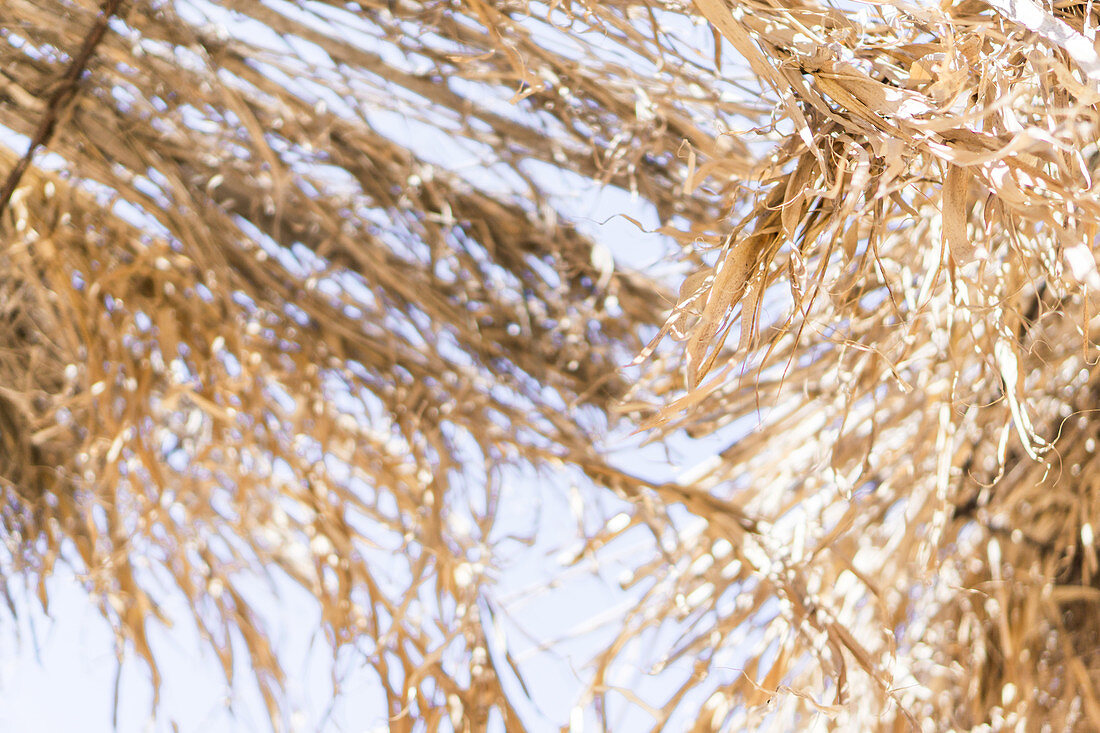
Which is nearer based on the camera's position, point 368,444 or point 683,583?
point 683,583

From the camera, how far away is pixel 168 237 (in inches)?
31.4

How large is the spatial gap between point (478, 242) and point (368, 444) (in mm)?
244

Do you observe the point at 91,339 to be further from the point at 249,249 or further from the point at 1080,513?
the point at 1080,513

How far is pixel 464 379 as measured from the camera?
82 centimetres

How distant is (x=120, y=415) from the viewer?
85 cm

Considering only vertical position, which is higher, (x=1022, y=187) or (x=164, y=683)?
(x=1022, y=187)

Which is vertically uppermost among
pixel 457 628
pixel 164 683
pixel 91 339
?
pixel 91 339

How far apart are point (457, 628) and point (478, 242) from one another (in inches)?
13.6

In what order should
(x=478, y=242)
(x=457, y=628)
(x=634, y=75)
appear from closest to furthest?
(x=634, y=75) → (x=457, y=628) → (x=478, y=242)

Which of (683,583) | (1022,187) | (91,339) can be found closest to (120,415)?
(91,339)

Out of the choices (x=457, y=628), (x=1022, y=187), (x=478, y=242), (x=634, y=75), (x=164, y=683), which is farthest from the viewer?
(x=164, y=683)

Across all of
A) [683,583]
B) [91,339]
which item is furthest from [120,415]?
[683,583]

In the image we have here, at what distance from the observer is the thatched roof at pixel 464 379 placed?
63 cm

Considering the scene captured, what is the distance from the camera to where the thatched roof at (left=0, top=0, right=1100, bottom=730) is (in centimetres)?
63
